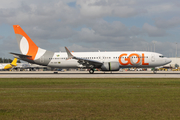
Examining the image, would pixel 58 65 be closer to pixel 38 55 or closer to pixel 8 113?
pixel 38 55

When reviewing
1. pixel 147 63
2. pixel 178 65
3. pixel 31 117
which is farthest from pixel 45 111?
pixel 178 65

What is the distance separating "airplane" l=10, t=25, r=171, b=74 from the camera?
4956 centimetres

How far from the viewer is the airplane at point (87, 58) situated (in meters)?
49.6

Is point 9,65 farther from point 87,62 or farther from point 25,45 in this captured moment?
point 87,62

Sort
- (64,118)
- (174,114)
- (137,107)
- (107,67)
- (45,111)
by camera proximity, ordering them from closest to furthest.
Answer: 1. (64,118)
2. (174,114)
3. (45,111)
4. (137,107)
5. (107,67)

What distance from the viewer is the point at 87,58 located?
5219cm

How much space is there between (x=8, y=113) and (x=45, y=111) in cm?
169

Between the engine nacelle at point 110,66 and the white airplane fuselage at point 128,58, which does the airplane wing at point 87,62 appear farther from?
the white airplane fuselage at point 128,58

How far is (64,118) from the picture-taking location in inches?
377

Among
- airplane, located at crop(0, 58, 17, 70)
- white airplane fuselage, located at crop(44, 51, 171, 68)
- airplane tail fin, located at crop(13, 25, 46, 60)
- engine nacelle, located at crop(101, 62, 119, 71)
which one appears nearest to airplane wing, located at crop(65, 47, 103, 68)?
engine nacelle, located at crop(101, 62, 119, 71)

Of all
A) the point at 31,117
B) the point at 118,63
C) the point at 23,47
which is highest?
the point at 23,47

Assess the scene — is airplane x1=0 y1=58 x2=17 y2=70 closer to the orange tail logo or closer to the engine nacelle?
the orange tail logo

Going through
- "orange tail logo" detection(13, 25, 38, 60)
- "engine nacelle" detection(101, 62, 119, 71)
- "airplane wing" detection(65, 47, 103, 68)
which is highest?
"orange tail logo" detection(13, 25, 38, 60)

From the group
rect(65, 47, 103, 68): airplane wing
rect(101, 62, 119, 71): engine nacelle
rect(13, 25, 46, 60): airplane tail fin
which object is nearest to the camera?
rect(101, 62, 119, 71): engine nacelle
